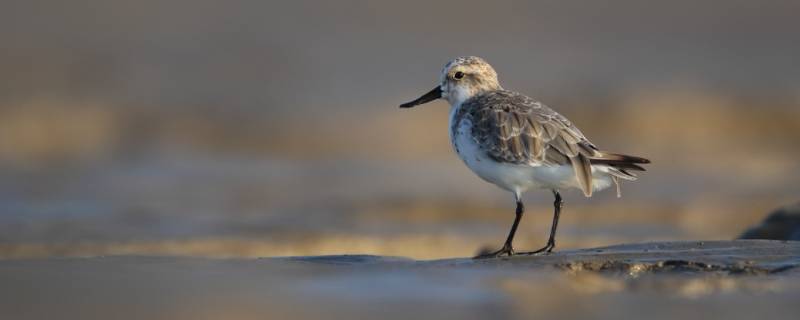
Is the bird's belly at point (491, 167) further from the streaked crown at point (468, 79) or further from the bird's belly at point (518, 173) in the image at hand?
the streaked crown at point (468, 79)

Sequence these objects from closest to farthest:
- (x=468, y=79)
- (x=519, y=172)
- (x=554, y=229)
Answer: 1. (x=519, y=172)
2. (x=554, y=229)
3. (x=468, y=79)

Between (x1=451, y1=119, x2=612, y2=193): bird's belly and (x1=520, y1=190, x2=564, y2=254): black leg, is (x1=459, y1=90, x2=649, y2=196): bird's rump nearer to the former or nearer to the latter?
(x1=451, y1=119, x2=612, y2=193): bird's belly

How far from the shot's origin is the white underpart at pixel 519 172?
8.47m

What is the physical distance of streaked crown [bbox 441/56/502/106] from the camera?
368 inches

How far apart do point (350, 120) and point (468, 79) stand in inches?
348

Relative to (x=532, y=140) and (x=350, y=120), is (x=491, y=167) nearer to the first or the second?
(x=532, y=140)

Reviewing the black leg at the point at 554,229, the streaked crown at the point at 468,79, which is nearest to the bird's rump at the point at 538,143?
the black leg at the point at 554,229

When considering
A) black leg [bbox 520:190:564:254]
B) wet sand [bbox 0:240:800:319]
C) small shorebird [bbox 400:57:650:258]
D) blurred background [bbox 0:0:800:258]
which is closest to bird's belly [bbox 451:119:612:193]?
small shorebird [bbox 400:57:650:258]

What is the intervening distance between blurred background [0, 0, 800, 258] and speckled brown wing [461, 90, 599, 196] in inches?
159

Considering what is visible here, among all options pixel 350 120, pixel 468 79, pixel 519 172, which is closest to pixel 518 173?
pixel 519 172

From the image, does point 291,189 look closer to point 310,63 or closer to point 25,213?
point 25,213

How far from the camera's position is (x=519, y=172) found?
8.52 meters

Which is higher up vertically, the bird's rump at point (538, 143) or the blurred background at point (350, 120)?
the blurred background at point (350, 120)

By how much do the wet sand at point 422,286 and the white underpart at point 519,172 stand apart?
0.55 m
